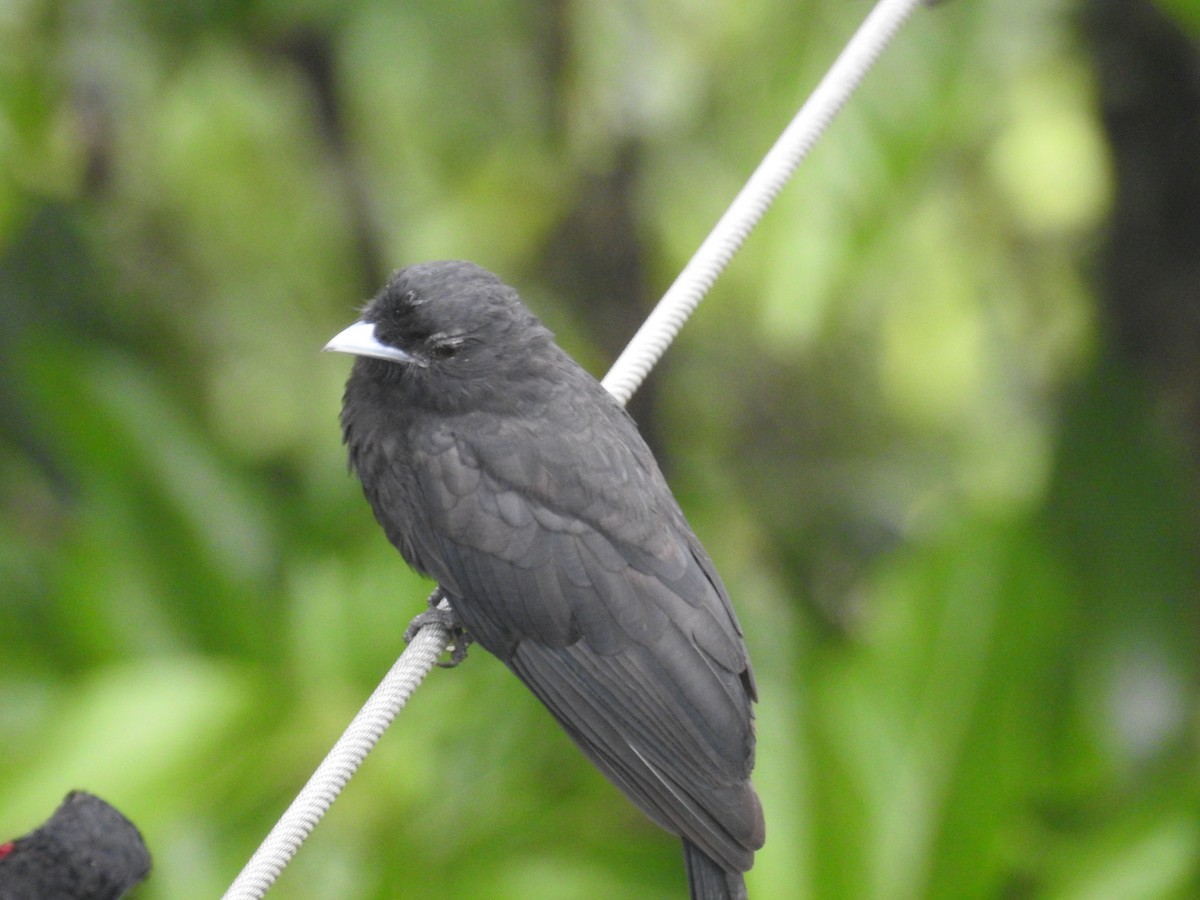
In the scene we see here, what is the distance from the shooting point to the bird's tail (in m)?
3.03

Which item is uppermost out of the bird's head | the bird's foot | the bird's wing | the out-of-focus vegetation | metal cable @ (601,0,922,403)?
metal cable @ (601,0,922,403)

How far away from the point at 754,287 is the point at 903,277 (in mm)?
754

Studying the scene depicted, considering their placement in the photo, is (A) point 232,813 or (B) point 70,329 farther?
(B) point 70,329

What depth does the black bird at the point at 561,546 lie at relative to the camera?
3062 millimetres

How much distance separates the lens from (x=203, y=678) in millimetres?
4465

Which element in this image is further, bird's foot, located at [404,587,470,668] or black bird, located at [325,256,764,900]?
bird's foot, located at [404,587,470,668]

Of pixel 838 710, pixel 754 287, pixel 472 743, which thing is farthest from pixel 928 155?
pixel 472 743

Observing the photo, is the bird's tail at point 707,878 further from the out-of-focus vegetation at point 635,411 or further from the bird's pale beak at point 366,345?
the out-of-focus vegetation at point 635,411

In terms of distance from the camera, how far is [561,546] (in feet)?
10.3

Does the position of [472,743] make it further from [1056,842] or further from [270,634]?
[1056,842]

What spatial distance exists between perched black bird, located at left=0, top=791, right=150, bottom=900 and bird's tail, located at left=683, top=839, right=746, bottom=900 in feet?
3.48

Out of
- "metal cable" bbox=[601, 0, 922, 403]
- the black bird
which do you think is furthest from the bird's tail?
"metal cable" bbox=[601, 0, 922, 403]

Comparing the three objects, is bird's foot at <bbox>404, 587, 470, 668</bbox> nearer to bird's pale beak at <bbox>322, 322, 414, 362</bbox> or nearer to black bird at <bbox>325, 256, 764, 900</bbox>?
black bird at <bbox>325, 256, 764, 900</bbox>

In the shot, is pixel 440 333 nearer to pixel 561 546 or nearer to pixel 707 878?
pixel 561 546
